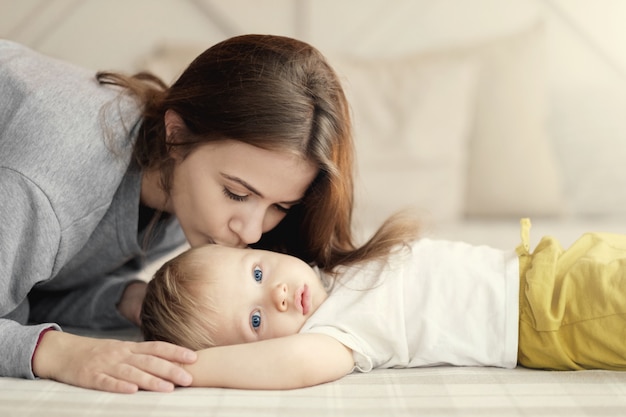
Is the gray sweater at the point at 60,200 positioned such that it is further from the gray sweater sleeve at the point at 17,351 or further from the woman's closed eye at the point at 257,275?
the woman's closed eye at the point at 257,275

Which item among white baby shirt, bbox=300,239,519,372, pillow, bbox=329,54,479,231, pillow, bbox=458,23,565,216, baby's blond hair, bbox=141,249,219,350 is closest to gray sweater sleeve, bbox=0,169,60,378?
baby's blond hair, bbox=141,249,219,350

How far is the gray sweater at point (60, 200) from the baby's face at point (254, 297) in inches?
8.9

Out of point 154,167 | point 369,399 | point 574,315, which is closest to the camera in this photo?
point 369,399

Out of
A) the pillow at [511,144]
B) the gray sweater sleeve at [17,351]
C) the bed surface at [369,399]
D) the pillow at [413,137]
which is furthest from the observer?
the pillow at [511,144]

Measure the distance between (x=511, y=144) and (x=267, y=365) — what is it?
4.76 ft

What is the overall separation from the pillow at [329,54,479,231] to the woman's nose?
0.93 m

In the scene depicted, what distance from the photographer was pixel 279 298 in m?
1.15

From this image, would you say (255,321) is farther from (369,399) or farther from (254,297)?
(369,399)

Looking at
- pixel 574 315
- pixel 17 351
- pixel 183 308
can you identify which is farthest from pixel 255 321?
pixel 574 315

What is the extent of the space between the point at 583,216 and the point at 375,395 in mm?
1577

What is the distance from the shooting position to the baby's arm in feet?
3.35

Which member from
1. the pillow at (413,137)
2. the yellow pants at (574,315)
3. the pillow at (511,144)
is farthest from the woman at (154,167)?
the pillow at (511,144)

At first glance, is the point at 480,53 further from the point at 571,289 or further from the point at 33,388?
the point at 33,388

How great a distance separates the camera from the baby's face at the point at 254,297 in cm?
115
